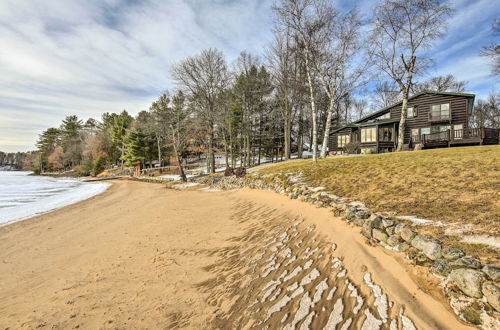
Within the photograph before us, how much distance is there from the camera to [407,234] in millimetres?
3842

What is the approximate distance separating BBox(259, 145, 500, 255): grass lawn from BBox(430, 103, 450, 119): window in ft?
60.6

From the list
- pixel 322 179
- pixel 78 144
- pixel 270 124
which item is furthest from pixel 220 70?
pixel 78 144

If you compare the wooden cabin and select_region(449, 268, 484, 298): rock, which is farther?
the wooden cabin

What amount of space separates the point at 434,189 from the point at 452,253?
3462 millimetres

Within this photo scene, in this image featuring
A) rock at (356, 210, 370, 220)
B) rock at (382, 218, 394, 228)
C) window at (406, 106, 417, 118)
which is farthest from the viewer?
window at (406, 106, 417, 118)

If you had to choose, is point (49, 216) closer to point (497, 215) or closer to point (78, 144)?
point (497, 215)

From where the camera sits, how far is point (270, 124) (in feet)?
89.9

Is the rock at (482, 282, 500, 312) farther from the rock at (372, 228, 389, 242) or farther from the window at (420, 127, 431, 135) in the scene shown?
the window at (420, 127, 431, 135)

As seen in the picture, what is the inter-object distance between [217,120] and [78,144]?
2150 inches

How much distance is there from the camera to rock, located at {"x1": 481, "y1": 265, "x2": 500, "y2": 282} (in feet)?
7.98

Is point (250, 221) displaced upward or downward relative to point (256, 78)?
downward

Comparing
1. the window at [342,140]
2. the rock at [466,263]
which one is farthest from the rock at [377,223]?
the window at [342,140]

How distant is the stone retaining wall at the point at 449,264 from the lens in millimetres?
2305

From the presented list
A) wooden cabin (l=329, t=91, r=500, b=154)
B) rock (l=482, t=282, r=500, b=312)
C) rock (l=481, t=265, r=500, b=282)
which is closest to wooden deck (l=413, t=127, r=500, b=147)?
wooden cabin (l=329, t=91, r=500, b=154)
